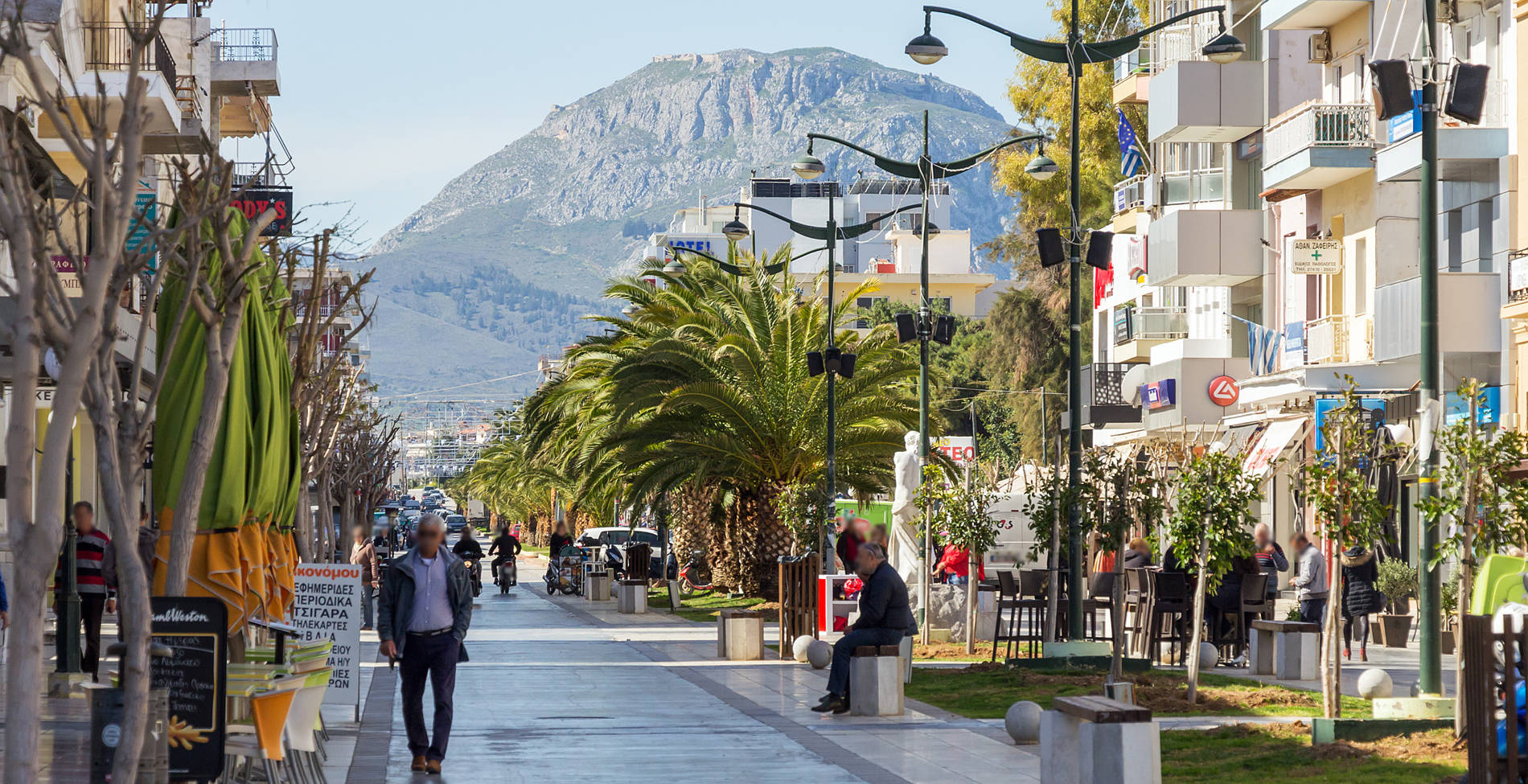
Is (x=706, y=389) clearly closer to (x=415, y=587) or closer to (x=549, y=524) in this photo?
(x=415, y=587)

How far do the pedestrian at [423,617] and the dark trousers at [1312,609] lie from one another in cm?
1293

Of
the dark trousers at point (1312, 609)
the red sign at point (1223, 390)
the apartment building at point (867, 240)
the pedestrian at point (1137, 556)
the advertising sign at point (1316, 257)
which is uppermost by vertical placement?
the apartment building at point (867, 240)

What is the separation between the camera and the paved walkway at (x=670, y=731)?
38.8 ft

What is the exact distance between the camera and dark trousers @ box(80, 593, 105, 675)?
17.6 metres

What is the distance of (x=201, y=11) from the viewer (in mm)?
43469

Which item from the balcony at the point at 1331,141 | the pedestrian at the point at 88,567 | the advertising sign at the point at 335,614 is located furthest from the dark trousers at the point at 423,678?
the balcony at the point at 1331,141

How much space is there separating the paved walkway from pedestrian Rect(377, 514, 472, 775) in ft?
1.87

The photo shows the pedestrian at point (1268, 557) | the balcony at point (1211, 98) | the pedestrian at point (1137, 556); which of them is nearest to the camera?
the pedestrian at point (1137, 556)

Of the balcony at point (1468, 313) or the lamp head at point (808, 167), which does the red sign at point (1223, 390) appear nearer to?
the balcony at point (1468, 313)

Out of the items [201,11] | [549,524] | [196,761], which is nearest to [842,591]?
[196,761]

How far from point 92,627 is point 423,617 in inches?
283

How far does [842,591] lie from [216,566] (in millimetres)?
12544

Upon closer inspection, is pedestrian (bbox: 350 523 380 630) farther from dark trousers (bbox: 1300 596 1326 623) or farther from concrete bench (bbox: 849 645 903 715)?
concrete bench (bbox: 849 645 903 715)

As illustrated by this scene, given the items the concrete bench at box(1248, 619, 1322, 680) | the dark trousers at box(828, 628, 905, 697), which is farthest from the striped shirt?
the concrete bench at box(1248, 619, 1322, 680)
